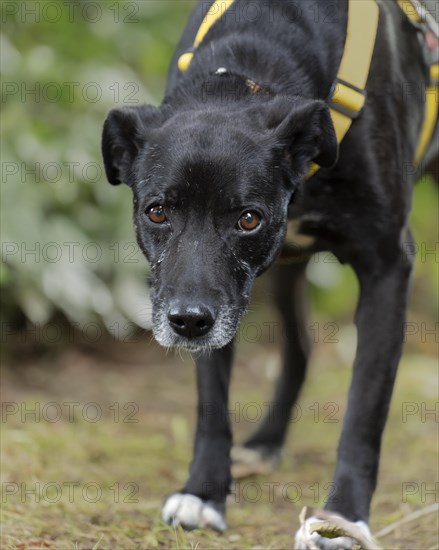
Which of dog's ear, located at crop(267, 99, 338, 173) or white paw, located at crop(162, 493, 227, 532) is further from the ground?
dog's ear, located at crop(267, 99, 338, 173)

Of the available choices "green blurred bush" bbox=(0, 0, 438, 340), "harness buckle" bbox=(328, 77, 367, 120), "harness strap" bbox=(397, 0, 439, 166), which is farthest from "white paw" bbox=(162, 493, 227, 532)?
"green blurred bush" bbox=(0, 0, 438, 340)

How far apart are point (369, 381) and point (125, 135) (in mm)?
1064

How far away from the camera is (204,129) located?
8.93ft

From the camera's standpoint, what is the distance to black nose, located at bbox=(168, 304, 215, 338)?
2.54 m

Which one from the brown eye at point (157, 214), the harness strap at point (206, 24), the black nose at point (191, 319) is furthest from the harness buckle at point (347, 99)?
the black nose at point (191, 319)

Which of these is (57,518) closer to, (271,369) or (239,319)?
(239,319)

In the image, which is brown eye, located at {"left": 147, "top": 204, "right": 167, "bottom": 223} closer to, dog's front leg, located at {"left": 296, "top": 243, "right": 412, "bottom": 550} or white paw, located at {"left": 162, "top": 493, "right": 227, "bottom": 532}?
dog's front leg, located at {"left": 296, "top": 243, "right": 412, "bottom": 550}

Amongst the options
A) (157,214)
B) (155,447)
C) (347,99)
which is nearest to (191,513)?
(157,214)

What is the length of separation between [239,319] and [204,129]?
0.54 metres

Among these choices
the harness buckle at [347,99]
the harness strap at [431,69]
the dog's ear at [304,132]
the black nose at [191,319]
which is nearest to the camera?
the black nose at [191,319]

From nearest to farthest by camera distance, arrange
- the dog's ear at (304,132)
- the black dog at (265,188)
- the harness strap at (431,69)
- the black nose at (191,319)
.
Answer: the black nose at (191,319), the black dog at (265,188), the dog's ear at (304,132), the harness strap at (431,69)

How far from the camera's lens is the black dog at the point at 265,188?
2.65 meters

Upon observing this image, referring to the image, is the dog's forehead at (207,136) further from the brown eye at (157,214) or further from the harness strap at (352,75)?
the harness strap at (352,75)

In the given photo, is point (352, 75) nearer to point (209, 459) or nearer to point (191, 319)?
point (191, 319)
